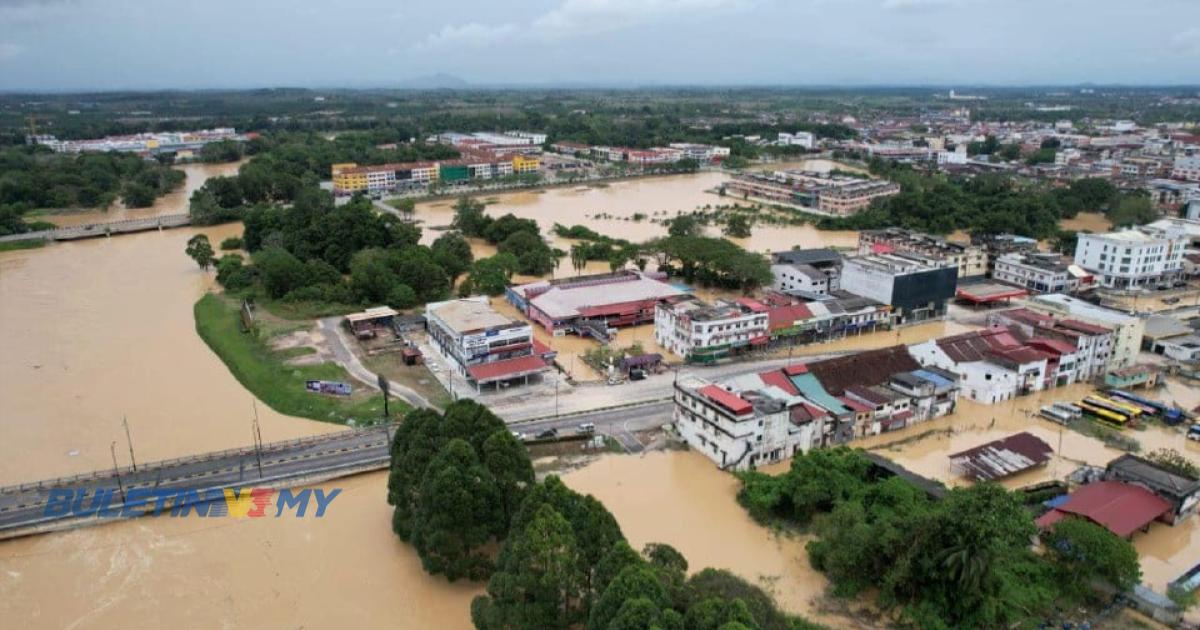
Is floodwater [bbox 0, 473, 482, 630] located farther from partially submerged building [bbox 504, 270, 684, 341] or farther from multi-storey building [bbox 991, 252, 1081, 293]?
multi-storey building [bbox 991, 252, 1081, 293]

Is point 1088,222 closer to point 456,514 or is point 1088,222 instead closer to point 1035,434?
point 1035,434

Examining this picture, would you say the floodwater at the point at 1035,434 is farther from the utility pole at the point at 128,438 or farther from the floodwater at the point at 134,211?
the floodwater at the point at 134,211

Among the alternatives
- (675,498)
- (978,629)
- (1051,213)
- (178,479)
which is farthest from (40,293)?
(1051,213)

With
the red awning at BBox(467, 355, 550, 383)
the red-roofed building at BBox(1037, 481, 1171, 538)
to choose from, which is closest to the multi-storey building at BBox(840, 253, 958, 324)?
the red-roofed building at BBox(1037, 481, 1171, 538)

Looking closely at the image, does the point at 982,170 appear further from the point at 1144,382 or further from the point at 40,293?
the point at 40,293

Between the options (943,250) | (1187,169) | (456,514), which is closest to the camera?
(456,514)

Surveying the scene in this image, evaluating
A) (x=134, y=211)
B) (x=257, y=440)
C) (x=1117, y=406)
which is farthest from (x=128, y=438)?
(x=134, y=211)

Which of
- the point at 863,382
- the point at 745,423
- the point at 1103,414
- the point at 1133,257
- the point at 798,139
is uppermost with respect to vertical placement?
the point at 798,139
